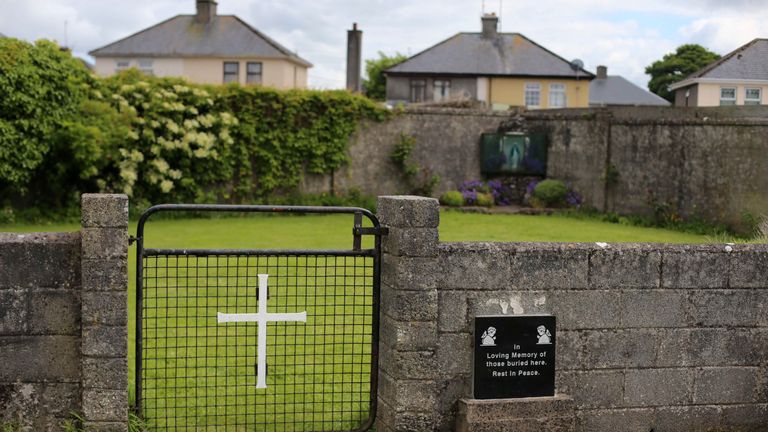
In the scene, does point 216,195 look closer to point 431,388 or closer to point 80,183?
point 80,183

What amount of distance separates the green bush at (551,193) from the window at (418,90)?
64.4 feet

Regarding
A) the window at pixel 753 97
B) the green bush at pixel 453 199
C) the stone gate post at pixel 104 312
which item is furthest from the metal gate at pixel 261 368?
the green bush at pixel 453 199

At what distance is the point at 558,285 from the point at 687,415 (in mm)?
1423

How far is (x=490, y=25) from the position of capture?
43281 millimetres

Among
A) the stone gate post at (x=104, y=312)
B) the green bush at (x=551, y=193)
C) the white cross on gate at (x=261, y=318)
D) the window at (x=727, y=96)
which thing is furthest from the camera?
the green bush at (x=551, y=193)

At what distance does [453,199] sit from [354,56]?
12.0m

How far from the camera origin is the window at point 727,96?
19938mm

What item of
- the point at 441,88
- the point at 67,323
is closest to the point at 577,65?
the point at 441,88

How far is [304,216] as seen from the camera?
22.4 metres

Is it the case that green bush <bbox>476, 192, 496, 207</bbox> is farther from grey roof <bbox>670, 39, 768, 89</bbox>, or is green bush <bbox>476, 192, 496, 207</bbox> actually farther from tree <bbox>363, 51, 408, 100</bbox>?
tree <bbox>363, 51, 408, 100</bbox>

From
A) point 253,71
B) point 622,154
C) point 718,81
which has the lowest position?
point 622,154

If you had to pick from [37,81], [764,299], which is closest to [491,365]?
[764,299]

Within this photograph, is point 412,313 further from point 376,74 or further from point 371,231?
point 376,74

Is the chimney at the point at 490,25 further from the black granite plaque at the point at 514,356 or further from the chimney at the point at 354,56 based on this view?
the black granite plaque at the point at 514,356
